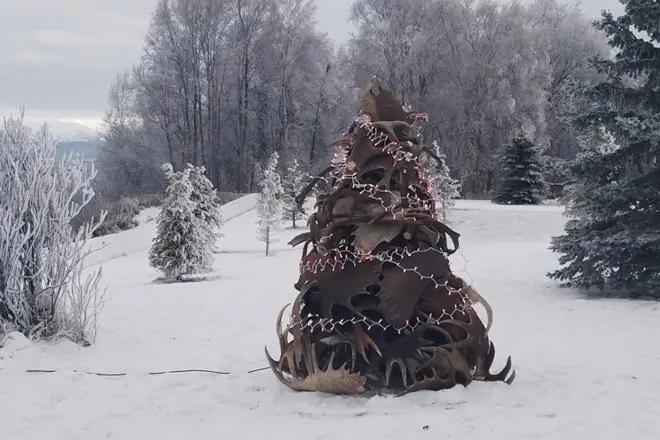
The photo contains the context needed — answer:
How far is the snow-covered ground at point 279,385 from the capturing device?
4090mm

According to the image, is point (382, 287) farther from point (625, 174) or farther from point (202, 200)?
point (202, 200)

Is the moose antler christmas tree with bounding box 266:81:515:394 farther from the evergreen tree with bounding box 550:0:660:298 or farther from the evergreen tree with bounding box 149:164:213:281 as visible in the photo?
the evergreen tree with bounding box 149:164:213:281

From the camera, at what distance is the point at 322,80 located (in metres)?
41.0

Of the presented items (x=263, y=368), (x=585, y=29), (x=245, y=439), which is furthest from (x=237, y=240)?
(x=585, y=29)

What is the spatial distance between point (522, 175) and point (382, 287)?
87.7 feet

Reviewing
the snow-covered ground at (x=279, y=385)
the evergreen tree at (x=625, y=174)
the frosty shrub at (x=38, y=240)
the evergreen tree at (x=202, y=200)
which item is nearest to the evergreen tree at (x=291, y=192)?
the evergreen tree at (x=202, y=200)

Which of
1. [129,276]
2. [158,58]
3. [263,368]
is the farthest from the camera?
[158,58]

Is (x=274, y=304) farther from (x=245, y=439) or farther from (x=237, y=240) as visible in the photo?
(x=237, y=240)

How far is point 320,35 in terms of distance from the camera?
41.2 meters

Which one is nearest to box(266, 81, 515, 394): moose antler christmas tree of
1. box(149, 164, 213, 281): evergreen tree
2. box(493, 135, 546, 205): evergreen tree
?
box(149, 164, 213, 281): evergreen tree

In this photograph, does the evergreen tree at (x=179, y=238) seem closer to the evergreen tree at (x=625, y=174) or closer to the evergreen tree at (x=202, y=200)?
the evergreen tree at (x=202, y=200)

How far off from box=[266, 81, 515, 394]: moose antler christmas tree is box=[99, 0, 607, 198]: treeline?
3086 cm

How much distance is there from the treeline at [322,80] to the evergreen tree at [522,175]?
4527 mm

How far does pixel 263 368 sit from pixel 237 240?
2001 centimetres
